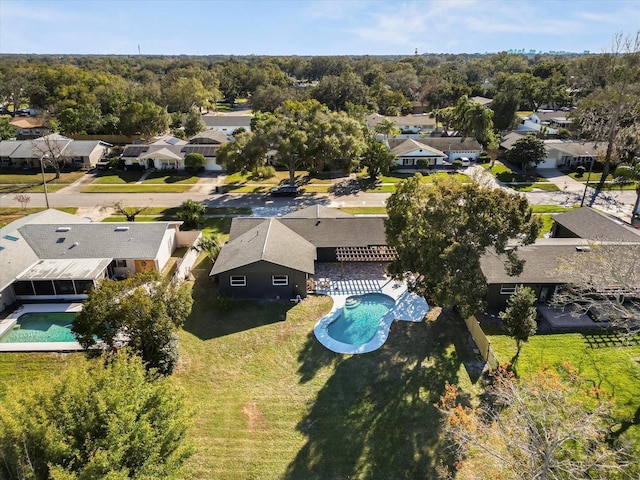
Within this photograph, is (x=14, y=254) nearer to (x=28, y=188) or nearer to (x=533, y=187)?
(x=28, y=188)

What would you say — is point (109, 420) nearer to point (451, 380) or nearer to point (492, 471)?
point (492, 471)

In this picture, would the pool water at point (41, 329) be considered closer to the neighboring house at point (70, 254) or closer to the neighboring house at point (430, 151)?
the neighboring house at point (70, 254)

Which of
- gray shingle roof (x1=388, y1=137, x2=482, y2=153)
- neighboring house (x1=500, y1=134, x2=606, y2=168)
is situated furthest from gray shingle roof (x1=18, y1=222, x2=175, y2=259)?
neighboring house (x1=500, y1=134, x2=606, y2=168)

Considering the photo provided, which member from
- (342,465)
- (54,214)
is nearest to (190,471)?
(342,465)

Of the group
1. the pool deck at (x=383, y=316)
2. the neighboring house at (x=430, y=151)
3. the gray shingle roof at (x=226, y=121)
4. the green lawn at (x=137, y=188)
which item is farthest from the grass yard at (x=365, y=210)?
the gray shingle roof at (x=226, y=121)

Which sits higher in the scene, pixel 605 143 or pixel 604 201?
pixel 605 143

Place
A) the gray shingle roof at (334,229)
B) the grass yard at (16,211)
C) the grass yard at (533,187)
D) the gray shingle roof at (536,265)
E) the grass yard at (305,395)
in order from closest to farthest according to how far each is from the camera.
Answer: the grass yard at (305,395) < the gray shingle roof at (536,265) < the gray shingle roof at (334,229) < the grass yard at (16,211) < the grass yard at (533,187)
